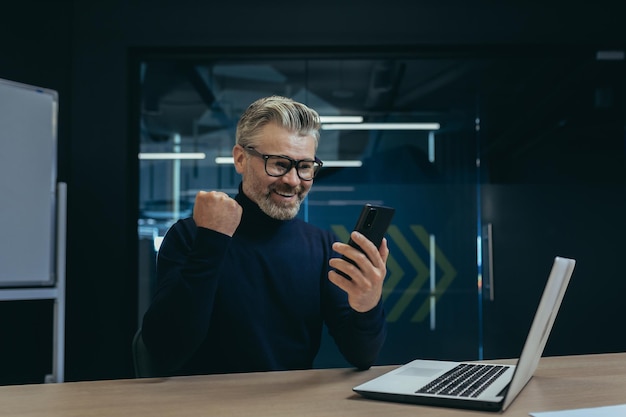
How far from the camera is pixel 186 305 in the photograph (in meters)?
1.55

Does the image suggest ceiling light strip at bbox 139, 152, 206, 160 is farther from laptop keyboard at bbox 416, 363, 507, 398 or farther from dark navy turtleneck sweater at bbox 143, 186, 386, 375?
laptop keyboard at bbox 416, 363, 507, 398

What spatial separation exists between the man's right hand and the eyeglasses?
34 cm

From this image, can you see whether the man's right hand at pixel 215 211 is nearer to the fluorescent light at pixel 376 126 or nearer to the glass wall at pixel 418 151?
the glass wall at pixel 418 151

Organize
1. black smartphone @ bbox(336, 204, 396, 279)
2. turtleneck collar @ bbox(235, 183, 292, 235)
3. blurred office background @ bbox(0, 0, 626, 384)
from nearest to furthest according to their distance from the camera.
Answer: black smartphone @ bbox(336, 204, 396, 279), turtleneck collar @ bbox(235, 183, 292, 235), blurred office background @ bbox(0, 0, 626, 384)

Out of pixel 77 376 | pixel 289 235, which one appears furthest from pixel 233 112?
pixel 289 235

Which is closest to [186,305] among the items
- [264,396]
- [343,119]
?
[264,396]

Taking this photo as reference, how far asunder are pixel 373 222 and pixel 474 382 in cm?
40

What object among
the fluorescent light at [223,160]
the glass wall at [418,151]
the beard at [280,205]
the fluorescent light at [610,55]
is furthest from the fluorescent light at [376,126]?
the beard at [280,205]

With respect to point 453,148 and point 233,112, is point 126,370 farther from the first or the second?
point 453,148

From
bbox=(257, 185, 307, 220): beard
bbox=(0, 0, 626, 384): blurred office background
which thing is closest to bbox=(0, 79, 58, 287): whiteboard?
bbox=(0, 0, 626, 384): blurred office background

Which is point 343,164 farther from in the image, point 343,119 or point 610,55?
point 610,55

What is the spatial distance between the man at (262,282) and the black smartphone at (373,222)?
187 mm

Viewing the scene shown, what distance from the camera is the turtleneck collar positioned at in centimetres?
199

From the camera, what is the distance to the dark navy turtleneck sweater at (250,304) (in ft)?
5.13
